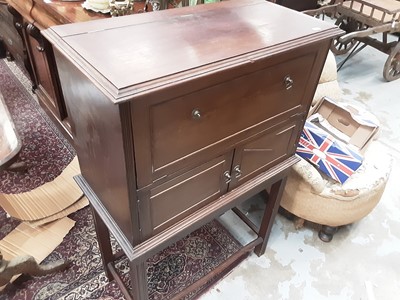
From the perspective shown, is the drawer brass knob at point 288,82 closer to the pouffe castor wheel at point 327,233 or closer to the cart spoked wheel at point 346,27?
the pouffe castor wheel at point 327,233

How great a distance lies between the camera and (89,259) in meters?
1.47

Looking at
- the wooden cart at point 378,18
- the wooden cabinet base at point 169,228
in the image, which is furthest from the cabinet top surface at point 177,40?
the wooden cart at point 378,18

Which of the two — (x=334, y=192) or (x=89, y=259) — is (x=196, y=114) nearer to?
(x=334, y=192)

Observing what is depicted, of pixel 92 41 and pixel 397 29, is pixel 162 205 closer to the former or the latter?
pixel 92 41

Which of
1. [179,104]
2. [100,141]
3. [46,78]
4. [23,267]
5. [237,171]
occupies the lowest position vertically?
[23,267]

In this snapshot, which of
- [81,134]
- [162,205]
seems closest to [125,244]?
[162,205]

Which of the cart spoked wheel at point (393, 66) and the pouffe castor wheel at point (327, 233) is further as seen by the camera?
the cart spoked wheel at point (393, 66)

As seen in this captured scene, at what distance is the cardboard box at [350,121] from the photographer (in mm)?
1541

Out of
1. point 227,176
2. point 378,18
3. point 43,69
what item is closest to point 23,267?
point 227,176

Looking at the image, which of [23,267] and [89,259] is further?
[89,259]

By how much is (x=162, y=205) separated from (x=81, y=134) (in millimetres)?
301

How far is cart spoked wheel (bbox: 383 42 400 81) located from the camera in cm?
275

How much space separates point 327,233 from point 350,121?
56 cm

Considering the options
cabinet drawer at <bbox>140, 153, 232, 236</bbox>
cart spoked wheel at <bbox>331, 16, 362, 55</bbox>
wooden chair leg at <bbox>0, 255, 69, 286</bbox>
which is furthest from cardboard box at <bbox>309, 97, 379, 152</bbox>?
cart spoked wheel at <bbox>331, 16, 362, 55</bbox>
